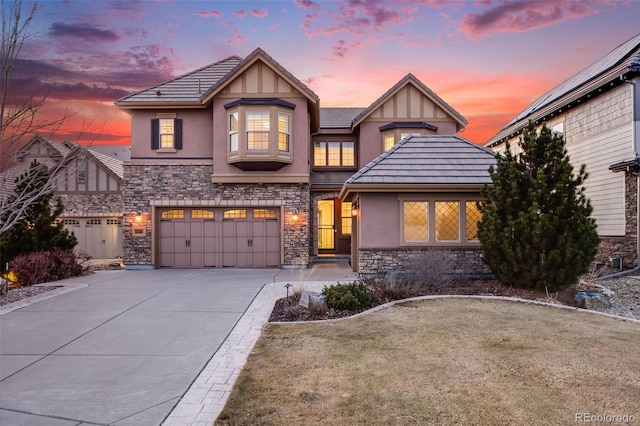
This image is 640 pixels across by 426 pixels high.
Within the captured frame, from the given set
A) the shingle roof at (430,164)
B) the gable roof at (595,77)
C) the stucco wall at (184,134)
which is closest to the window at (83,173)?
the stucco wall at (184,134)

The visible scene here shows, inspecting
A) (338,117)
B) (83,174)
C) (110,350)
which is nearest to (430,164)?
(338,117)

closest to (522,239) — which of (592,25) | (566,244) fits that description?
(566,244)

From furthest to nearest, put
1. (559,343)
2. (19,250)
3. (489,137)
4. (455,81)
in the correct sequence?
(489,137) < (455,81) < (19,250) < (559,343)

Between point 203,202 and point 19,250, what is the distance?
649 centimetres

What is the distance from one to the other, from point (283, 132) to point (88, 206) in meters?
13.5

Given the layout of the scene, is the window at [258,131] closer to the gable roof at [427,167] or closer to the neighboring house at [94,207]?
the gable roof at [427,167]

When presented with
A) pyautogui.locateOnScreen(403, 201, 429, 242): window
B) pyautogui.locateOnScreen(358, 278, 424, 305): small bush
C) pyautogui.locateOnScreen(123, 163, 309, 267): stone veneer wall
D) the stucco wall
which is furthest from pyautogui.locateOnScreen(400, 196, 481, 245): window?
the stucco wall

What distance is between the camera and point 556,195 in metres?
9.53

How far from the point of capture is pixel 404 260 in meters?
12.5

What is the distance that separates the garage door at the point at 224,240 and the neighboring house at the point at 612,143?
32.8 feet

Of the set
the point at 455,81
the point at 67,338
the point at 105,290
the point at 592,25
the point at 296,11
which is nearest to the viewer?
the point at 67,338

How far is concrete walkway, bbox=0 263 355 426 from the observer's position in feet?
13.2

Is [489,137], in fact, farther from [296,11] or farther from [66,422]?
[66,422]

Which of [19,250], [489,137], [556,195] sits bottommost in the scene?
[19,250]
